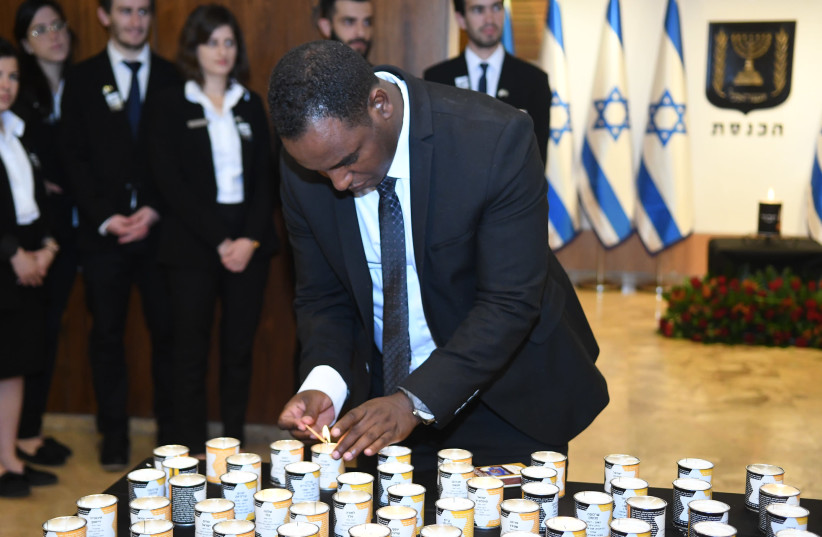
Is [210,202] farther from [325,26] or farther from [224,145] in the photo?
[325,26]

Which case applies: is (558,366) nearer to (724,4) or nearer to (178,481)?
(178,481)

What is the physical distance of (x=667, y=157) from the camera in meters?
8.36

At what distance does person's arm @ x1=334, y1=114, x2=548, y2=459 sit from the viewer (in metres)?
1.83

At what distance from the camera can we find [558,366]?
2113mm

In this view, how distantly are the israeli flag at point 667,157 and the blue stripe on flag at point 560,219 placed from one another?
0.64 meters

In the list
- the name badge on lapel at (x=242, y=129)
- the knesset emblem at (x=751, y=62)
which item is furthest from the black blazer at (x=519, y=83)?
the knesset emblem at (x=751, y=62)

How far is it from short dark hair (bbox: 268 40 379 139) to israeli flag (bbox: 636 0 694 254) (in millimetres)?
7122

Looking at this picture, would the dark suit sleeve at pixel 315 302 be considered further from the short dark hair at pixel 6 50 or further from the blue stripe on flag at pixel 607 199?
the blue stripe on flag at pixel 607 199

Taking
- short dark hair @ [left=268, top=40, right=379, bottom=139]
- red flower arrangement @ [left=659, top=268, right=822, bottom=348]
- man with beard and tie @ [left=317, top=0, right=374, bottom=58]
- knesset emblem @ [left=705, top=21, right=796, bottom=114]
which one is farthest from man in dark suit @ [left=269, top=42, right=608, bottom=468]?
knesset emblem @ [left=705, top=21, right=796, bottom=114]

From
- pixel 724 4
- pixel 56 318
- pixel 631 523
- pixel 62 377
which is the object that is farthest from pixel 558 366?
pixel 724 4

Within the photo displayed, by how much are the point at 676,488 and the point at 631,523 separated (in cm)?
21

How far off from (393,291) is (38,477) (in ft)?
7.87

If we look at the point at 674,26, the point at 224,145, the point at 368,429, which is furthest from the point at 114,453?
the point at 674,26

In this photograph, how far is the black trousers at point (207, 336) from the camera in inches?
151
